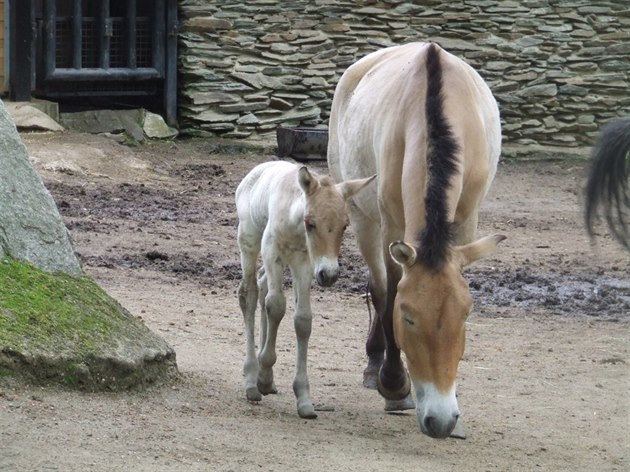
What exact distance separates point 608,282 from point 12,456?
570 cm

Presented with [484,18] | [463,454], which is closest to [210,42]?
[484,18]

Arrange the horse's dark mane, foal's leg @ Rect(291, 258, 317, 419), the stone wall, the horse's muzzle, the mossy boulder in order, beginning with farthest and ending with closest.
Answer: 1. the stone wall
2. foal's leg @ Rect(291, 258, 317, 419)
3. the mossy boulder
4. the horse's dark mane
5. the horse's muzzle

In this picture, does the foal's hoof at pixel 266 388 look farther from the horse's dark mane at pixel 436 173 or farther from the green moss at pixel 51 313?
the horse's dark mane at pixel 436 173

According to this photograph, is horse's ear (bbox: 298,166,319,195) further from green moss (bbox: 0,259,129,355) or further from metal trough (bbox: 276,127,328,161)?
metal trough (bbox: 276,127,328,161)

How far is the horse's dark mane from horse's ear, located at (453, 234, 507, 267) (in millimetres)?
73

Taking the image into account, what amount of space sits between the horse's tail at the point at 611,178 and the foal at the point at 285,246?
964 mm

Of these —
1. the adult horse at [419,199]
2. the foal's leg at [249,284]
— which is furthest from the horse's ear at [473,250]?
the foal's leg at [249,284]

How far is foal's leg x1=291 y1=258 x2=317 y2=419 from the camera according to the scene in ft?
16.9

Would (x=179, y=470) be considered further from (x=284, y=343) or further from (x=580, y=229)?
(x=580, y=229)

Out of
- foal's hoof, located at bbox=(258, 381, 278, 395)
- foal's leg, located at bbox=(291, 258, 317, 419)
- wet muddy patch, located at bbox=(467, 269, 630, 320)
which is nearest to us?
foal's leg, located at bbox=(291, 258, 317, 419)

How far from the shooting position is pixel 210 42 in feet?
47.0

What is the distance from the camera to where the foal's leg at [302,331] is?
5.16m

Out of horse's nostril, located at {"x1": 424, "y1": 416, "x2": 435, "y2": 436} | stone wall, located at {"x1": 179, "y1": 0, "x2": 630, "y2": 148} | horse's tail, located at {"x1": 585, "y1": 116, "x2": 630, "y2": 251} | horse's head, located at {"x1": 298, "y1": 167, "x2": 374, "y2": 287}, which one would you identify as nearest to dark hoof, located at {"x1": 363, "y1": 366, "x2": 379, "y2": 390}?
horse's head, located at {"x1": 298, "y1": 167, "x2": 374, "y2": 287}

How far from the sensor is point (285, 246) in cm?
515
